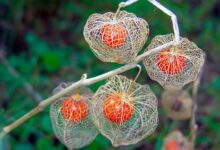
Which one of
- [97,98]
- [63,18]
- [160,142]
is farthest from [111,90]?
[63,18]

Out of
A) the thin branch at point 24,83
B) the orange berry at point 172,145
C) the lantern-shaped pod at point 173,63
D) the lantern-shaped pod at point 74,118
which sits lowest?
the orange berry at point 172,145

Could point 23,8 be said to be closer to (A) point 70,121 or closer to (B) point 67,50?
(B) point 67,50

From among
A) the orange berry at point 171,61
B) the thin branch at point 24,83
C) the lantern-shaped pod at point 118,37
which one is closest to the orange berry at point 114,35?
the lantern-shaped pod at point 118,37

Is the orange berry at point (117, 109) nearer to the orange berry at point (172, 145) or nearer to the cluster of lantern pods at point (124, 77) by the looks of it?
the cluster of lantern pods at point (124, 77)

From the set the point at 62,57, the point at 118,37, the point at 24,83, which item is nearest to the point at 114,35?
the point at 118,37

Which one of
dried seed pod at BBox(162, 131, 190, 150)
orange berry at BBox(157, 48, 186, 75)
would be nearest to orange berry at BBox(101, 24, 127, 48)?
orange berry at BBox(157, 48, 186, 75)

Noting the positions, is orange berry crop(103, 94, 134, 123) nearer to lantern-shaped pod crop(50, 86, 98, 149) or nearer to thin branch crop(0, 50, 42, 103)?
lantern-shaped pod crop(50, 86, 98, 149)

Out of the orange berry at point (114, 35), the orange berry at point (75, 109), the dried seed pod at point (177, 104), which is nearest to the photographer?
the orange berry at point (114, 35)

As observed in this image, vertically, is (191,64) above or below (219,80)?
above
